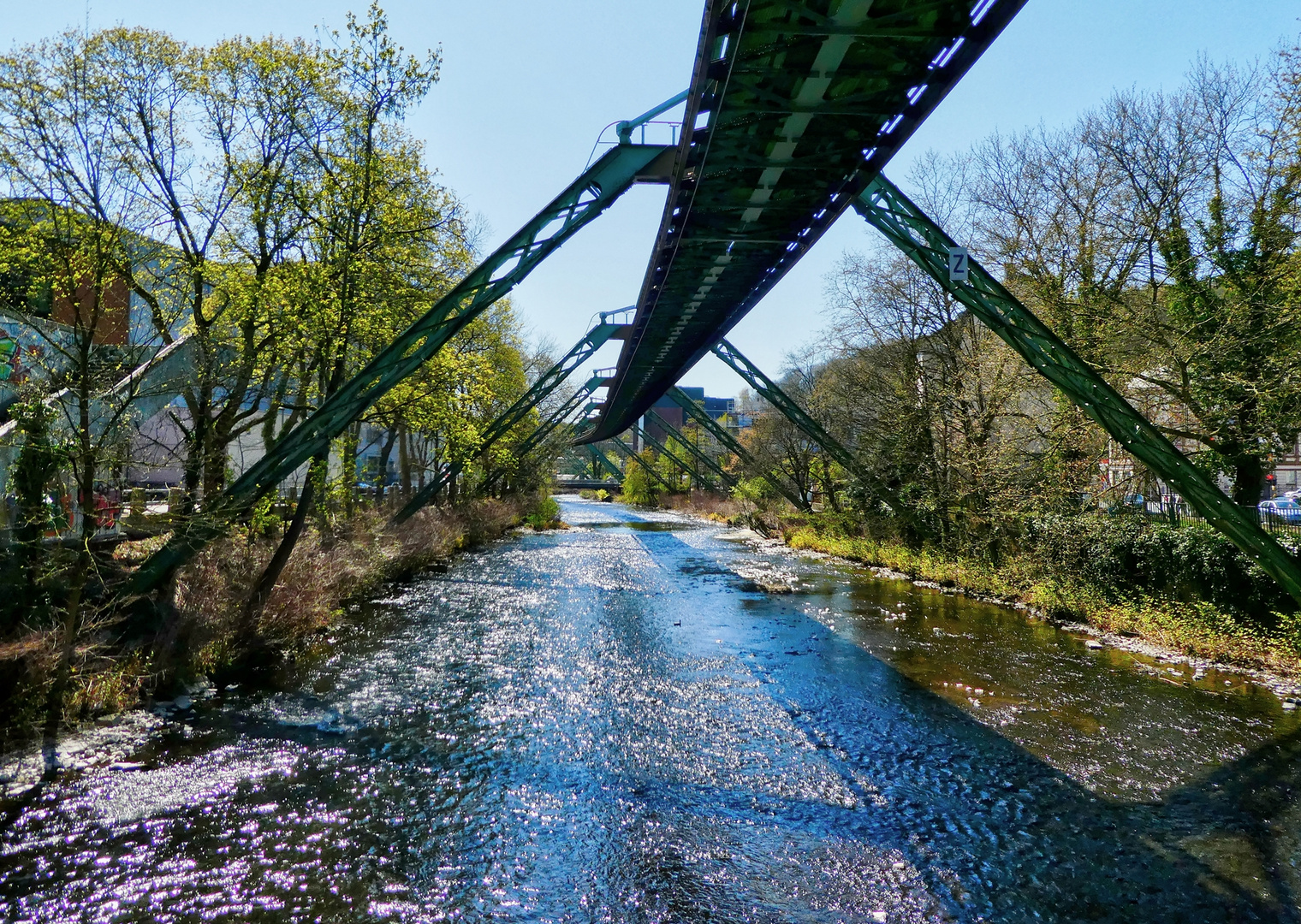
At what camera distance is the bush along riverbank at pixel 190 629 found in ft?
23.2

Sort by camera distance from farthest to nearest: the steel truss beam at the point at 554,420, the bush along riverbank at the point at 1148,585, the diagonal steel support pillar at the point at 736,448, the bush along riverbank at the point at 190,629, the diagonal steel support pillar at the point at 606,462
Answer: the diagonal steel support pillar at the point at 606,462 → the steel truss beam at the point at 554,420 → the diagonal steel support pillar at the point at 736,448 → the bush along riverbank at the point at 1148,585 → the bush along riverbank at the point at 190,629

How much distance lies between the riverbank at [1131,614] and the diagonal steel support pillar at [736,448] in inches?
498

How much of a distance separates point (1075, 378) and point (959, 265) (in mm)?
2228

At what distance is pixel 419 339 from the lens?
11.6 metres

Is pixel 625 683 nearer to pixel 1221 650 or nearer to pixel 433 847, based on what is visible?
pixel 433 847

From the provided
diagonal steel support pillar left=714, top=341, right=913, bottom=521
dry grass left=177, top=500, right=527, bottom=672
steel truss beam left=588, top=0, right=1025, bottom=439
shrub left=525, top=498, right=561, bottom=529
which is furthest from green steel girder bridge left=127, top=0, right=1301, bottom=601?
shrub left=525, top=498, right=561, bottom=529

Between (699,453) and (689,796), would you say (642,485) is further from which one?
(689,796)

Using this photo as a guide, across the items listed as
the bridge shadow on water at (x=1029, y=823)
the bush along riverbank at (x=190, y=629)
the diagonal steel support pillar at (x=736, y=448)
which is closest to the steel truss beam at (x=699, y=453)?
the diagonal steel support pillar at (x=736, y=448)

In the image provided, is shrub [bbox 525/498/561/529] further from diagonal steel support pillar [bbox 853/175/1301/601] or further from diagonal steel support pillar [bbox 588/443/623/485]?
diagonal steel support pillar [bbox 588/443/623/485]

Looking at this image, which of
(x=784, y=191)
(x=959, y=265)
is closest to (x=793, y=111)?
(x=784, y=191)

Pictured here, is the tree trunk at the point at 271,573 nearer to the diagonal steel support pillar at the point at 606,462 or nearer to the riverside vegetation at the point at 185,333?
the riverside vegetation at the point at 185,333

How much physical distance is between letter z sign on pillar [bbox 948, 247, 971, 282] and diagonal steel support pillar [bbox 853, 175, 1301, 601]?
0.10 meters

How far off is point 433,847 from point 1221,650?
1080 centimetres

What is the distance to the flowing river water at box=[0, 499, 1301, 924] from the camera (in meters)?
4.84
